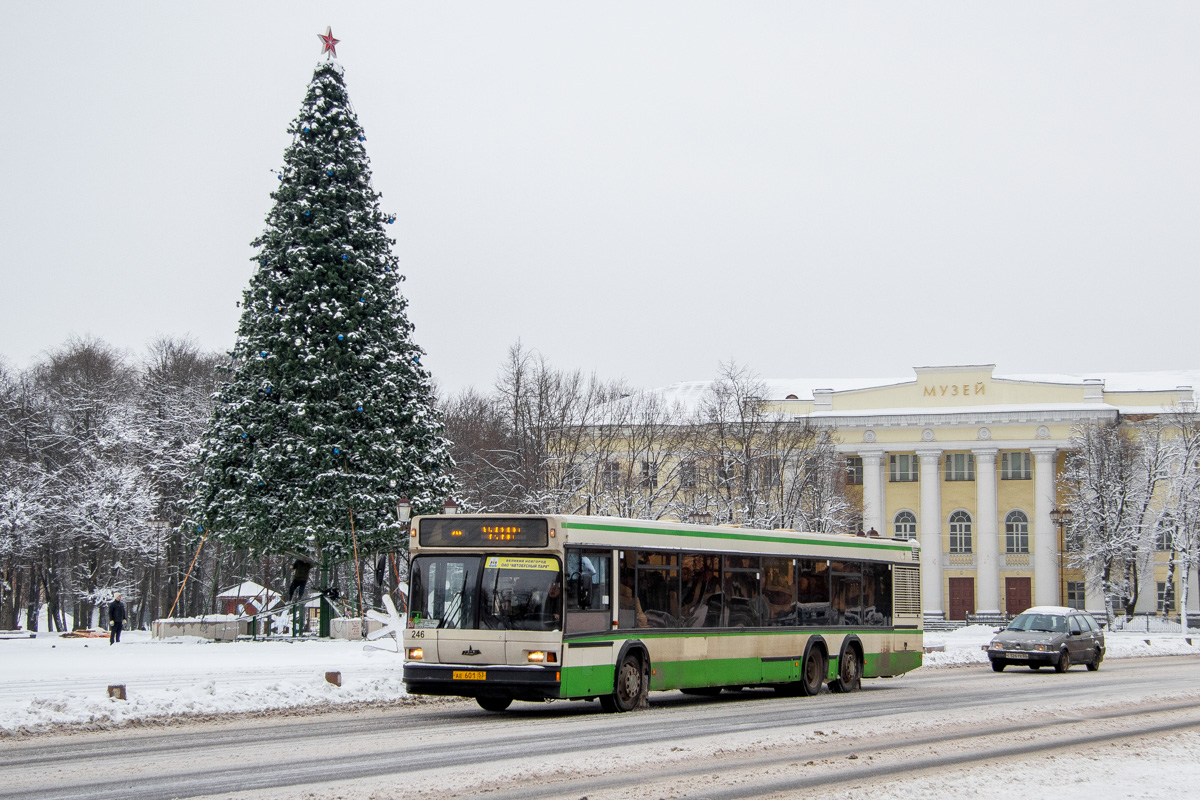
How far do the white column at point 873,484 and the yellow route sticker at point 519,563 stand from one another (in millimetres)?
66643

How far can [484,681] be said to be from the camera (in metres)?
17.7

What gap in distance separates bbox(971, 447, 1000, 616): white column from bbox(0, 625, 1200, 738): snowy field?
3659cm

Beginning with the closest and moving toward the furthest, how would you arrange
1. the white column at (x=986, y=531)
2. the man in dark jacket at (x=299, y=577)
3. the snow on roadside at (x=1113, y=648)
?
the snow on roadside at (x=1113, y=648) < the man in dark jacket at (x=299, y=577) < the white column at (x=986, y=531)

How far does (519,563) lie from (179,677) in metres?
10.5

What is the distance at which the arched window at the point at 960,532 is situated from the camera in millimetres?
82375

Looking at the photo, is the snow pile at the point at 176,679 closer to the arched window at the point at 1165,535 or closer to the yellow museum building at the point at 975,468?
the arched window at the point at 1165,535

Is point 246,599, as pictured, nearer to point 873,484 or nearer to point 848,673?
point 848,673

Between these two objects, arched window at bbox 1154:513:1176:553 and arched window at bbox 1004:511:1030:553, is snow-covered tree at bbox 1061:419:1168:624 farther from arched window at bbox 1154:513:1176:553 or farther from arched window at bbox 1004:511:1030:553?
arched window at bbox 1004:511:1030:553

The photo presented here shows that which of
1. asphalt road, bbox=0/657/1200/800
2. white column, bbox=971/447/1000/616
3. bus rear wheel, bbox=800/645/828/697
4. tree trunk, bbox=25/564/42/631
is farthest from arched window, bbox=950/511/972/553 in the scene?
bus rear wheel, bbox=800/645/828/697

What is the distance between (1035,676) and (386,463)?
18213mm

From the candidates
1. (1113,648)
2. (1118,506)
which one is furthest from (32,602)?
(1118,506)

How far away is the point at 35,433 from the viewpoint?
63.0 m

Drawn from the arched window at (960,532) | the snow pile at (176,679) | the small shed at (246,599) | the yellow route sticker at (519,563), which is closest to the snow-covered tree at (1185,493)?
the arched window at (960,532)

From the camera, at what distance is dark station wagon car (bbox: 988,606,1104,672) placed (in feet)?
105
